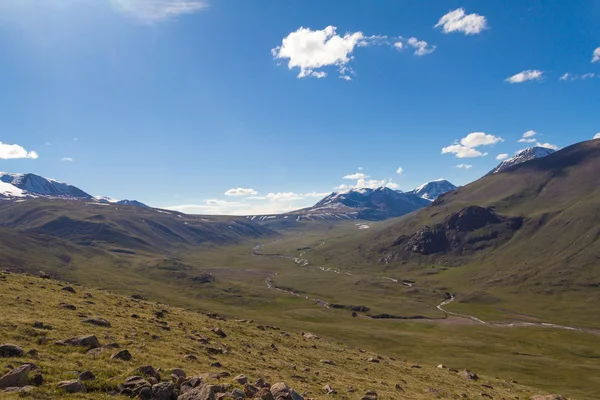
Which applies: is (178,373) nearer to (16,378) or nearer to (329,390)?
(16,378)

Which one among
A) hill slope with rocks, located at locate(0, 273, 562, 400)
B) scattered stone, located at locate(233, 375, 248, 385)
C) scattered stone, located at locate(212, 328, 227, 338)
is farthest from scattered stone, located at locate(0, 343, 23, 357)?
scattered stone, located at locate(212, 328, 227, 338)

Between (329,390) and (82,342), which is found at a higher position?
(82,342)

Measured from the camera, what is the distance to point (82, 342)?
2944 centimetres

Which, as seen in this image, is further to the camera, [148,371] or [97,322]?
[97,322]

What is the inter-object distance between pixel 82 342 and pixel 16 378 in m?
8.61

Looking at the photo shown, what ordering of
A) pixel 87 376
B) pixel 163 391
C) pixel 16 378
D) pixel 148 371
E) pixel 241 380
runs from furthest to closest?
pixel 241 380, pixel 148 371, pixel 87 376, pixel 163 391, pixel 16 378

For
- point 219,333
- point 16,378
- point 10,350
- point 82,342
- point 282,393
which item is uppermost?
point 10,350

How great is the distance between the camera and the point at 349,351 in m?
62.8

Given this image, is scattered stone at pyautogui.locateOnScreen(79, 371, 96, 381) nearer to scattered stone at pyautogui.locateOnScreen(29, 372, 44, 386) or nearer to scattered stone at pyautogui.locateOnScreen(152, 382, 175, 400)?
scattered stone at pyautogui.locateOnScreen(29, 372, 44, 386)

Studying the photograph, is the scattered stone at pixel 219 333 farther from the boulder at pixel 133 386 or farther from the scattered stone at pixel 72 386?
the scattered stone at pixel 72 386

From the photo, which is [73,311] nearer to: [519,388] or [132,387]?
[132,387]

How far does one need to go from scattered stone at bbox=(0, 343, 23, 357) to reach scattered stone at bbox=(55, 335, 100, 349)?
3.71 m

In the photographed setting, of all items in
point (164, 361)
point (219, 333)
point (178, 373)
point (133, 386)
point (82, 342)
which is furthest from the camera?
point (219, 333)

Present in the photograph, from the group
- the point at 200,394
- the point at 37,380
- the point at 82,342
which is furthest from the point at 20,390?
the point at 82,342
